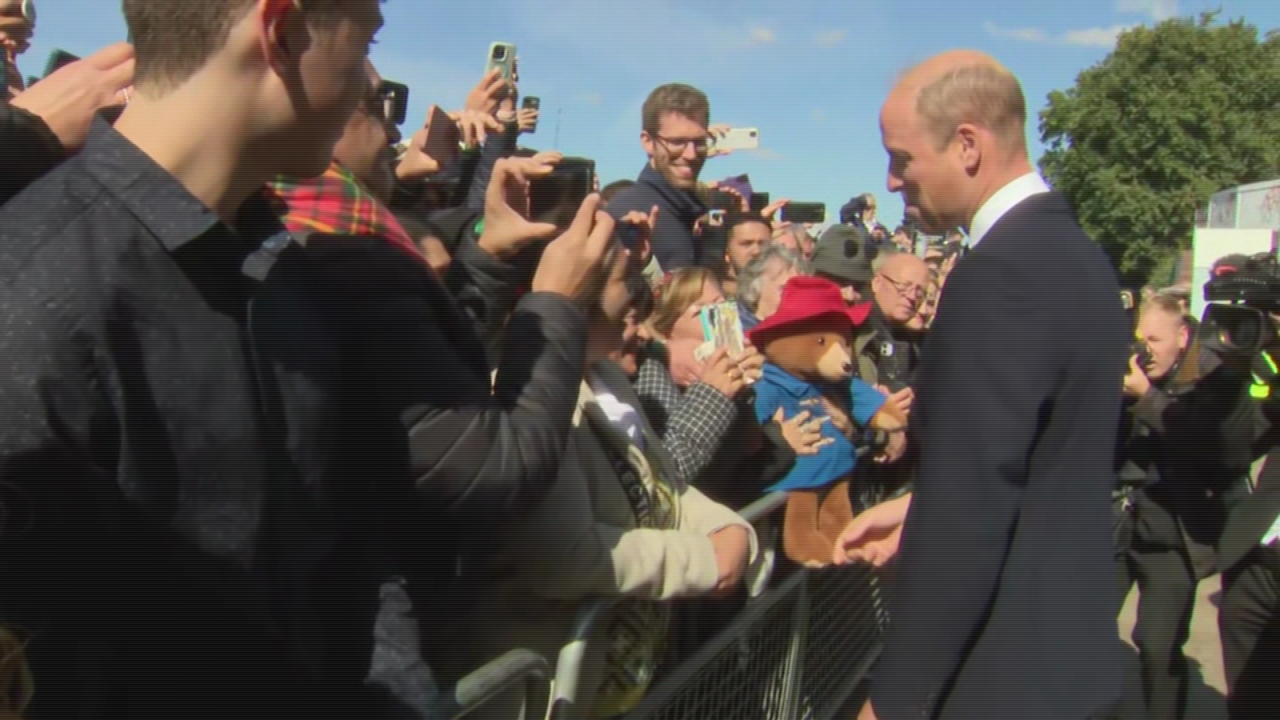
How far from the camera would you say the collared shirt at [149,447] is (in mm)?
992

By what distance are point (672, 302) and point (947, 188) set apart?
5.18 ft

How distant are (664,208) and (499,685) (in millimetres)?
3507

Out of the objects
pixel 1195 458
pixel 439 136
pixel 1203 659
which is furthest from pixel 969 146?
pixel 1203 659

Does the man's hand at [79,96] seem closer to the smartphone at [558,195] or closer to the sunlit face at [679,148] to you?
the smartphone at [558,195]

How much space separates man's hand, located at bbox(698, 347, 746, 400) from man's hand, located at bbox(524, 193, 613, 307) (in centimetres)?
112

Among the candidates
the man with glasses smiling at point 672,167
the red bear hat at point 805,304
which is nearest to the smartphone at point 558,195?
the red bear hat at point 805,304

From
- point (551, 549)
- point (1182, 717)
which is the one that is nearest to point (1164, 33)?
point (1182, 717)

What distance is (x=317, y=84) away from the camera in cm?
122

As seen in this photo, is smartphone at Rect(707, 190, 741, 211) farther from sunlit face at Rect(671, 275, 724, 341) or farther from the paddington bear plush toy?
the paddington bear plush toy

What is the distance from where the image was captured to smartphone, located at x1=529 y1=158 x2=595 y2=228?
2.11m

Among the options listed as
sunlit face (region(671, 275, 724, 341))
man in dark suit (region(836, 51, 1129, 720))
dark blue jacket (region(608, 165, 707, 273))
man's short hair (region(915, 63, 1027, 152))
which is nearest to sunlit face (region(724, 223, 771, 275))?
dark blue jacket (region(608, 165, 707, 273))

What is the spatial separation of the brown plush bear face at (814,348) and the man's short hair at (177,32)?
2635 mm

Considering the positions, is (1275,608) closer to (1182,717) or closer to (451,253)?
(1182,717)

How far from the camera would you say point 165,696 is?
1.14 metres
